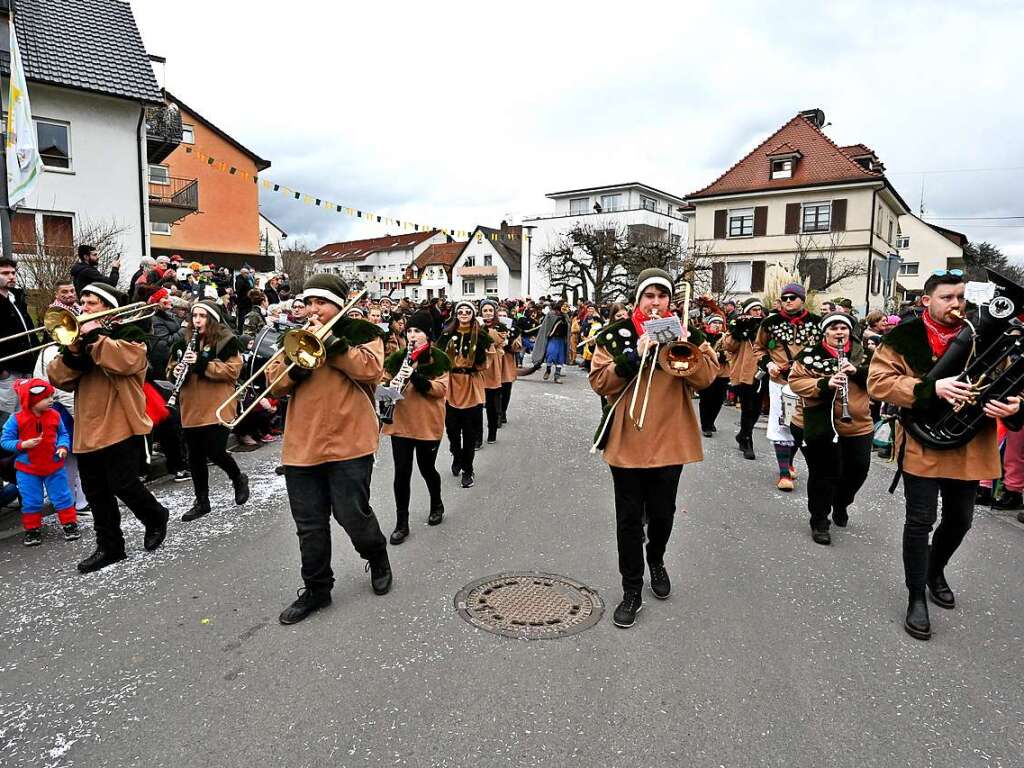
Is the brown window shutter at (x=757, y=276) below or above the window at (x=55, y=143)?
below

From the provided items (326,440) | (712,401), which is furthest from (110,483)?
(712,401)

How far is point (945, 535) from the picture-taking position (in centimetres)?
404

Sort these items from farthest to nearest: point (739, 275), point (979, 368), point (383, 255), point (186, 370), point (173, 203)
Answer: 1. point (383, 255)
2. point (739, 275)
3. point (173, 203)
4. point (186, 370)
5. point (979, 368)

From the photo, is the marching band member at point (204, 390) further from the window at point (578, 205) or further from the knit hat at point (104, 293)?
the window at point (578, 205)

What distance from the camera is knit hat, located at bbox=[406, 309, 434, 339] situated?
5637mm

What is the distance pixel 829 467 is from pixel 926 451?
1.63m

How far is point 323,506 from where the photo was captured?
13.4ft

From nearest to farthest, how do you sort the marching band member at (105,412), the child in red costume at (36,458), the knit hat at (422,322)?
the marching band member at (105,412) → the child in red costume at (36,458) → the knit hat at (422,322)

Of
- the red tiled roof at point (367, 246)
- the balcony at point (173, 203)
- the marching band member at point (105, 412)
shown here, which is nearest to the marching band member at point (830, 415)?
the marching band member at point (105, 412)

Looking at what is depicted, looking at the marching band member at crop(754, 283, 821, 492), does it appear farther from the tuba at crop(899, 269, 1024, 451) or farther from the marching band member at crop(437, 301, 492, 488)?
the marching band member at crop(437, 301, 492, 488)

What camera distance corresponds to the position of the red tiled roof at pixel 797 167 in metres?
36.1

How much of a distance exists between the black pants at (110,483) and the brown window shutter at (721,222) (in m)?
39.3

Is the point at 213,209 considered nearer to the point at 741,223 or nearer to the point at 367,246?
the point at 741,223

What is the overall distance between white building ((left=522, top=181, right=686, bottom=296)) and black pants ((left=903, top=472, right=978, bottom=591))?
4817 centimetres
